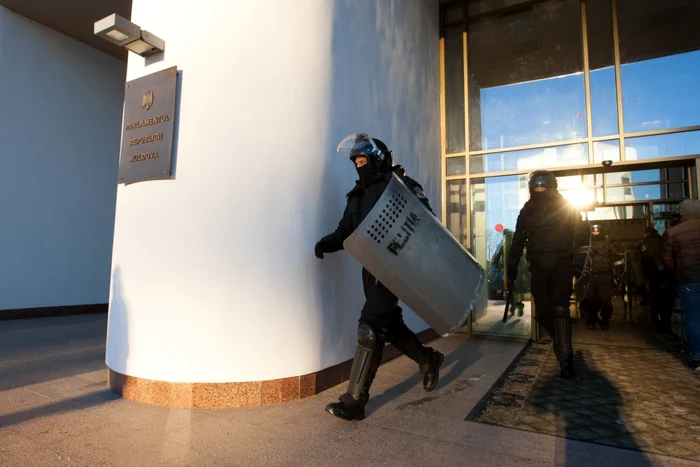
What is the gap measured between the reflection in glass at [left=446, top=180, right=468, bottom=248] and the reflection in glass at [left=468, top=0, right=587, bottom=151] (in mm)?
627

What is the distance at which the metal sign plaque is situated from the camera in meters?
3.16

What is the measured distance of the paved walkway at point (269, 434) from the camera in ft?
7.29

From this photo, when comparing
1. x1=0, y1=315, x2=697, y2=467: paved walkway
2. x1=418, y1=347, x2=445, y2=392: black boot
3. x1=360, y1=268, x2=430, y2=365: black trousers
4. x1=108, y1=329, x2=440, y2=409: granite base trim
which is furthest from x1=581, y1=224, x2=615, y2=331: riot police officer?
x1=108, y1=329, x2=440, y2=409: granite base trim

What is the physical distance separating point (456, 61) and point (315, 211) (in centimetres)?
454

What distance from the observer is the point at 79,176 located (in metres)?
8.21

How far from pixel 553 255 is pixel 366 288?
206 centimetres

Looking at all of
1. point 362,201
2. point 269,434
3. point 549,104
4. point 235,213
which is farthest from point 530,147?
point 269,434

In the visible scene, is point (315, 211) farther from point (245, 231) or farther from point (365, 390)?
point (365, 390)

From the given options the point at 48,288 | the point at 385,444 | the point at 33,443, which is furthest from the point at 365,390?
the point at 48,288

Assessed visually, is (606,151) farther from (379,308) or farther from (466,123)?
(379,308)

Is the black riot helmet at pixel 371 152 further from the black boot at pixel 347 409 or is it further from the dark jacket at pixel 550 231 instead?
the dark jacket at pixel 550 231

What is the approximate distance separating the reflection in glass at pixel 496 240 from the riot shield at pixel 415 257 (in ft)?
11.2

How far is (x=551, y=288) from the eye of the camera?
411cm

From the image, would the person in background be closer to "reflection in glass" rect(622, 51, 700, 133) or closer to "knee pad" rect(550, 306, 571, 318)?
"knee pad" rect(550, 306, 571, 318)
